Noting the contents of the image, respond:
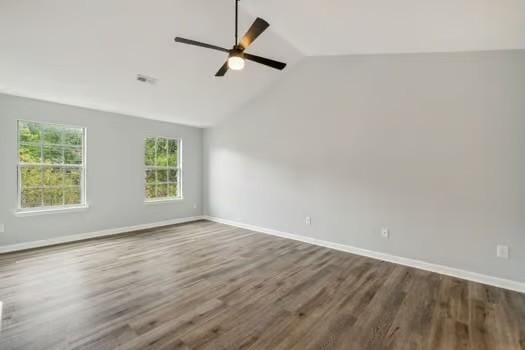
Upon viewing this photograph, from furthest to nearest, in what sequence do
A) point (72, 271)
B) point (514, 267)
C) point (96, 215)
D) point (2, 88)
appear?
point (96, 215) → point (2, 88) → point (72, 271) → point (514, 267)

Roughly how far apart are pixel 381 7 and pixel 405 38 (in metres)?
0.84

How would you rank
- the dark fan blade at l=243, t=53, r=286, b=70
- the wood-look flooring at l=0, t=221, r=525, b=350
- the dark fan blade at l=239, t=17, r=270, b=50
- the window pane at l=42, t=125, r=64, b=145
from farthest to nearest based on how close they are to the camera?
the window pane at l=42, t=125, r=64, b=145 → the dark fan blade at l=243, t=53, r=286, b=70 → the dark fan blade at l=239, t=17, r=270, b=50 → the wood-look flooring at l=0, t=221, r=525, b=350

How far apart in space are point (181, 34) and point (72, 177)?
3.23 meters

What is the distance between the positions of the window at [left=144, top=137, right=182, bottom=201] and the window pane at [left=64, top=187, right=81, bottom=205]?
1.25 meters

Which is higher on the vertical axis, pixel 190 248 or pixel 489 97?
pixel 489 97

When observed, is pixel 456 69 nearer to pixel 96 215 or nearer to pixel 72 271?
pixel 72 271

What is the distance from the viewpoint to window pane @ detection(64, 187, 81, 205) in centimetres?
464

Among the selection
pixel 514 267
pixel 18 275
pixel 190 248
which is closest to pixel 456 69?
pixel 514 267

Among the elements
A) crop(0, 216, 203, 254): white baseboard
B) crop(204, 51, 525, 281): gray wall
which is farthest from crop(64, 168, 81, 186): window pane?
crop(204, 51, 525, 281): gray wall

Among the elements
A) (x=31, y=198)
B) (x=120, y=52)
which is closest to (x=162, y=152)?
(x=31, y=198)

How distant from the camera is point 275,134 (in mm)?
5262

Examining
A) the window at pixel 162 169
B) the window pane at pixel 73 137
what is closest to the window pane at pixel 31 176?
the window pane at pixel 73 137

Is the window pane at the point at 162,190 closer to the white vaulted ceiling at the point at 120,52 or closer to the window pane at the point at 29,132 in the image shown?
the white vaulted ceiling at the point at 120,52

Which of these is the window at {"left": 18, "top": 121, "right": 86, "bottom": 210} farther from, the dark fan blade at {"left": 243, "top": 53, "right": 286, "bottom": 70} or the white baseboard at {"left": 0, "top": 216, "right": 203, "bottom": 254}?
the dark fan blade at {"left": 243, "top": 53, "right": 286, "bottom": 70}
